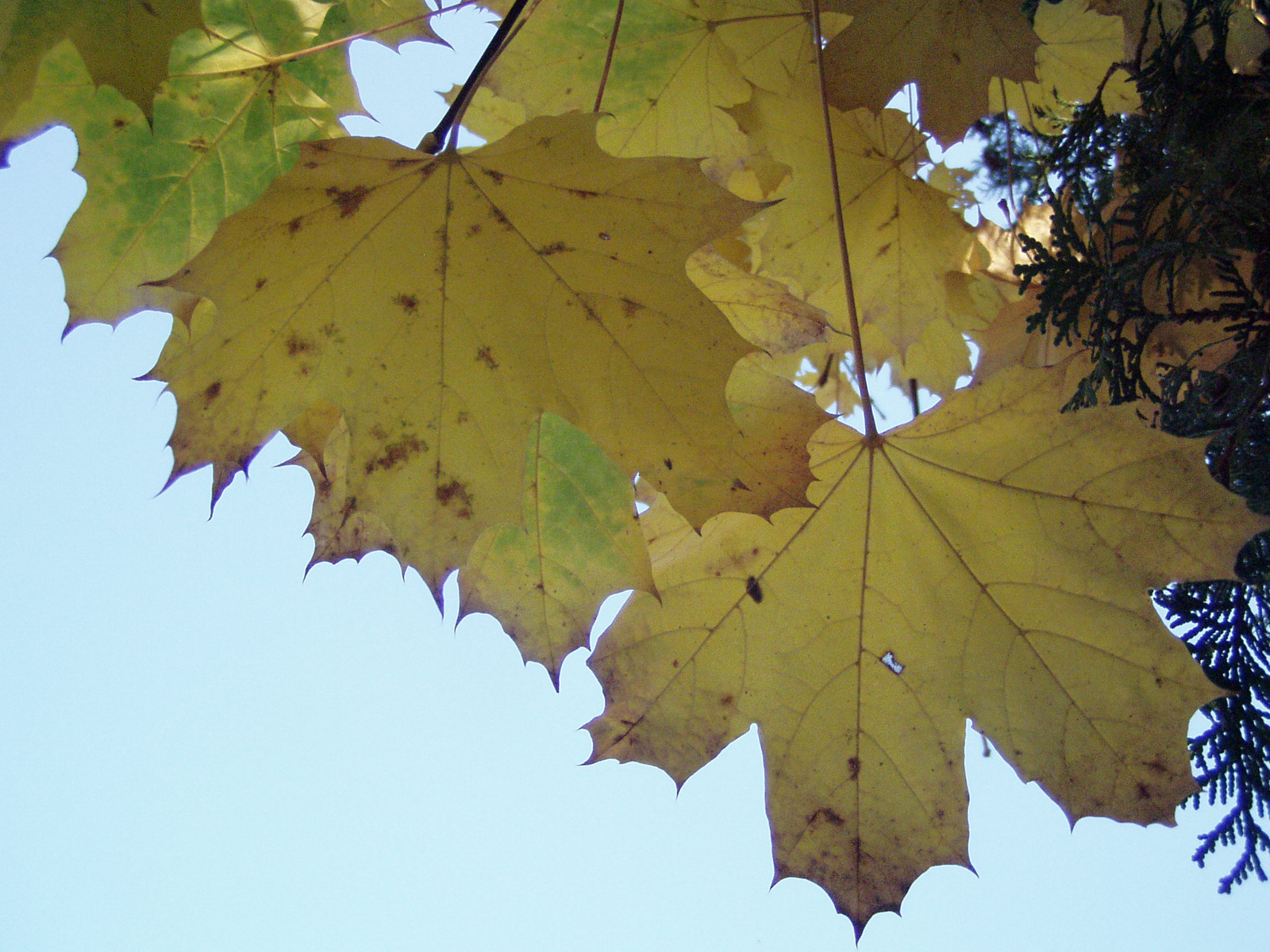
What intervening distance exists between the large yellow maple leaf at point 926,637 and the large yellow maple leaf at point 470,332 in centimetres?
21

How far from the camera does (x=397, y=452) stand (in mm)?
1007

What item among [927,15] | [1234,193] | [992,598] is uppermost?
[927,15]

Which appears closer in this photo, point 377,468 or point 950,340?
point 377,468

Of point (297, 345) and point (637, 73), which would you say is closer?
point (297, 345)

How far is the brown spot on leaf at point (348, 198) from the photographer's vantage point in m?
1.01

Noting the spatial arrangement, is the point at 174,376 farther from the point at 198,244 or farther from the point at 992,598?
the point at 992,598

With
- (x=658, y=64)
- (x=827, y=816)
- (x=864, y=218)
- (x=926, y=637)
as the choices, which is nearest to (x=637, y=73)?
(x=658, y=64)

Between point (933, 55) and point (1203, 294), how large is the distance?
1.66 ft

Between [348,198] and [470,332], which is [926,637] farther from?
[348,198]

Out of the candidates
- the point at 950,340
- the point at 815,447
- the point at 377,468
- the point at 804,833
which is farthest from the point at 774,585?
the point at 950,340

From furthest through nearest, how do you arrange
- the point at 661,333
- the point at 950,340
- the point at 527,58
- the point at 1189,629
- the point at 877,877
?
the point at 950,340
the point at 527,58
the point at 1189,629
the point at 877,877
the point at 661,333

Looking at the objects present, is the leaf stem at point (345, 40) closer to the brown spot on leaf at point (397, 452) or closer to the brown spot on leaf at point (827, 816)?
the brown spot on leaf at point (397, 452)

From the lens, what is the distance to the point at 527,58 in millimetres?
1481

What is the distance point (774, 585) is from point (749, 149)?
0.82 metres
